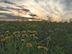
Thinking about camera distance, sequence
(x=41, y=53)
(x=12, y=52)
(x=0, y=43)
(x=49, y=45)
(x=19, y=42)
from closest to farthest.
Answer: (x=12, y=52), (x=41, y=53), (x=19, y=42), (x=0, y=43), (x=49, y=45)

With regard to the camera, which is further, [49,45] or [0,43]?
[49,45]

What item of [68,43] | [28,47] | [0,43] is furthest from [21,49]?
[68,43]

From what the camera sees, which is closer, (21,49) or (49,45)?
(21,49)

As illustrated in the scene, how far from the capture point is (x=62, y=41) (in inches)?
336

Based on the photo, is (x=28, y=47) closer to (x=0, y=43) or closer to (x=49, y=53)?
(x=49, y=53)

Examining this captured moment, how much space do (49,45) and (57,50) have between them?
1.32 meters

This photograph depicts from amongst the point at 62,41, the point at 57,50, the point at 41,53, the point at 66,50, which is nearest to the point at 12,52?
the point at 41,53

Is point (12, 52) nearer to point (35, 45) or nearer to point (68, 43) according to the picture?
point (35, 45)

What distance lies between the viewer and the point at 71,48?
7.72 m

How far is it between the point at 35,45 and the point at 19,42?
0.48m

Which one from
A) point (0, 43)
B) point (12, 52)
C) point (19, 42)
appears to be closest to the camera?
point (12, 52)

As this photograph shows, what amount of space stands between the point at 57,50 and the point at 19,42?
3.37 feet

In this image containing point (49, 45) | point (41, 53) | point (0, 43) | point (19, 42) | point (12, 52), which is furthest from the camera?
point (49, 45)

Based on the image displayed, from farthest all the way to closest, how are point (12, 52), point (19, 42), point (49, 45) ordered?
point (49, 45)
point (19, 42)
point (12, 52)
